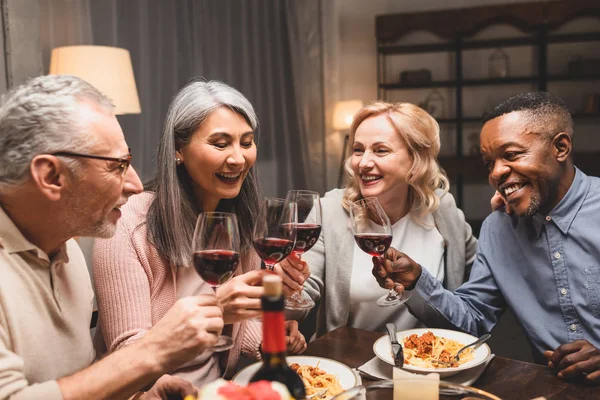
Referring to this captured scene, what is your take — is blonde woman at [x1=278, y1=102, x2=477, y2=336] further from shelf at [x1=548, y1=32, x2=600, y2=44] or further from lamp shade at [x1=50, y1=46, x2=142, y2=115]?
shelf at [x1=548, y1=32, x2=600, y2=44]

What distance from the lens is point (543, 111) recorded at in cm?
179

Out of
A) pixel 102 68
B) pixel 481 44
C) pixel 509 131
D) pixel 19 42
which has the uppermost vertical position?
pixel 481 44

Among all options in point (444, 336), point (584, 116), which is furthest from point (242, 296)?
point (584, 116)

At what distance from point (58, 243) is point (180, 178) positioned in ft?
2.08

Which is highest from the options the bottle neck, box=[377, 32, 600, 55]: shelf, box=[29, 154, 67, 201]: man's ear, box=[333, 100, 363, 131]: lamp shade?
box=[377, 32, 600, 55]: shelf

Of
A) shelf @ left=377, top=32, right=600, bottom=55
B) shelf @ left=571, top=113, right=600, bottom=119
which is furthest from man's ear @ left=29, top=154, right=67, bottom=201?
shelf @ left=571, top=113, right=600, bottom=119

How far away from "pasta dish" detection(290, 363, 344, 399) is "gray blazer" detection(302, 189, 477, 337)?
76 centimetres

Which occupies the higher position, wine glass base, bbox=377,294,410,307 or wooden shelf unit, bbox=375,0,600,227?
wooden shelf unit, bbox=375,0,600,227

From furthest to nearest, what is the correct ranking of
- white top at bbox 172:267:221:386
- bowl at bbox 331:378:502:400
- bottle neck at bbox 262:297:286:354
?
white top at bbox 172:267:221:386 < bowl at bbox 331:378:502:400 < bottle neck at bbox 262:297:286:354

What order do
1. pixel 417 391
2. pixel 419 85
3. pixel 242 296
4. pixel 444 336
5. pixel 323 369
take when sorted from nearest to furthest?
pixel 417 391
pixel 242 296
pixel 323 369
pixel 444 336
pixel 419 85

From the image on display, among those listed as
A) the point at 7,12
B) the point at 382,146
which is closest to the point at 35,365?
the point at 382,146

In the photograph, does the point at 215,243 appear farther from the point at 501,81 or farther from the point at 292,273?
the point at 501,81

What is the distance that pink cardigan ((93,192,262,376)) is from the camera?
1.48 metres

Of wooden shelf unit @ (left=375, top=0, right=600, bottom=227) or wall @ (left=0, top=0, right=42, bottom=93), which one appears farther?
wooden shelf unit @ (left=375, top=0, right=600, bottom=227)
